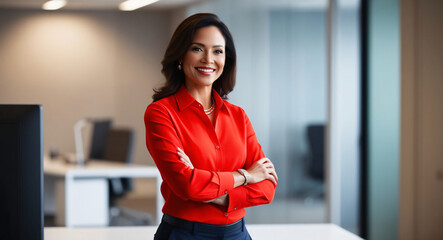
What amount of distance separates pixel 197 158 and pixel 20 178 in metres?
0.47

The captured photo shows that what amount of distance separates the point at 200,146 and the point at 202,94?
16 cm

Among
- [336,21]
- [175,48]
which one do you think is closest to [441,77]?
[336,21]

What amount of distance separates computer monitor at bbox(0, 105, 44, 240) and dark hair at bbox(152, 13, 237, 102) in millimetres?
445

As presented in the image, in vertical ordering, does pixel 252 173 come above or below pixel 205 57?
below

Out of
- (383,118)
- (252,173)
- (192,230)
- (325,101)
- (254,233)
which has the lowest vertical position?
(254,233)

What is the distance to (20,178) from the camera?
97cm

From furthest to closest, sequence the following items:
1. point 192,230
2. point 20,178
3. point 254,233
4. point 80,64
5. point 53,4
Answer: point 80,64 → point 53,4 → point 254,233 → point 192,230 → point 20,178

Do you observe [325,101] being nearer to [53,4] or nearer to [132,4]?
[132,4]

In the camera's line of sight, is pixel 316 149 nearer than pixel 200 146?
No

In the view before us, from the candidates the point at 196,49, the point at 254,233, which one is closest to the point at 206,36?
the point at 196,49

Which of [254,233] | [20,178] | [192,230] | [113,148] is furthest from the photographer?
[113,148]

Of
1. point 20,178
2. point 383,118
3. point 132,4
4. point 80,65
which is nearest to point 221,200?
point 20,178

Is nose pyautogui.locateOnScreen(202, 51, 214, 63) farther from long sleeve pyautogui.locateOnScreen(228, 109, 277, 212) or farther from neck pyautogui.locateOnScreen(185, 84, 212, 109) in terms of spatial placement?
long sleeve pyautogui.locateOnScreen(228, 109, 277, 212)

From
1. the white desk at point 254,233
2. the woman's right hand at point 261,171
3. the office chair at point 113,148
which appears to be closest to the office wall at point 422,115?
the white desk at point 254,233
